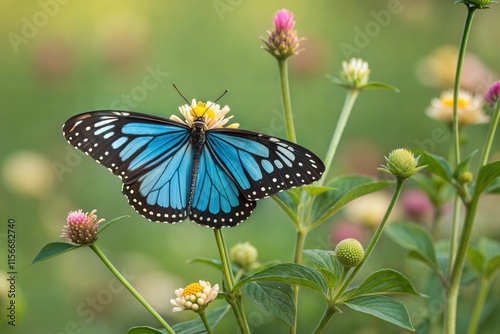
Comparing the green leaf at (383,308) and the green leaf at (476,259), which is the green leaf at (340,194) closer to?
the green leaf at (383,308)

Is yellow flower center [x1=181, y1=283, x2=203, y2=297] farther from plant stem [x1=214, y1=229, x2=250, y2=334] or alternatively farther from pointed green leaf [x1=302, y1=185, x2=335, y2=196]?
pointed green leaf [x1=302, y1=185, x2=335, y2=196]

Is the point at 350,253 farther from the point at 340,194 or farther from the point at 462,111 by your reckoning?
the point at 462,111

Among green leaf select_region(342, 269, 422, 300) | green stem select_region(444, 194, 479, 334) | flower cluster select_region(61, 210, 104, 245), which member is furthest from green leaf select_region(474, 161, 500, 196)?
flower cluster select_region(61, 210, 104, 245)

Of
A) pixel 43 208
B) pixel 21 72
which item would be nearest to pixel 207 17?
pixel 21 72

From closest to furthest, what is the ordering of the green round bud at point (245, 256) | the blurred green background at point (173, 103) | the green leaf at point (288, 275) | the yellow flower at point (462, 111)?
the green leaf at point (288, 275) < the green round bud at point (245, 256) < the yellow flower at point (462, 111) < the blurred green background at point (173, 103)

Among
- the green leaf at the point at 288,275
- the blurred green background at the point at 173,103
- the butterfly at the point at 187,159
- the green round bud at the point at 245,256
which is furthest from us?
the blurred green background at the point at 173,103

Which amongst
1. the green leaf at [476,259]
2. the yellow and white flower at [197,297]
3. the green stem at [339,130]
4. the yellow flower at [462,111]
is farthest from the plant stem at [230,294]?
the yellow flower at [462,111]
